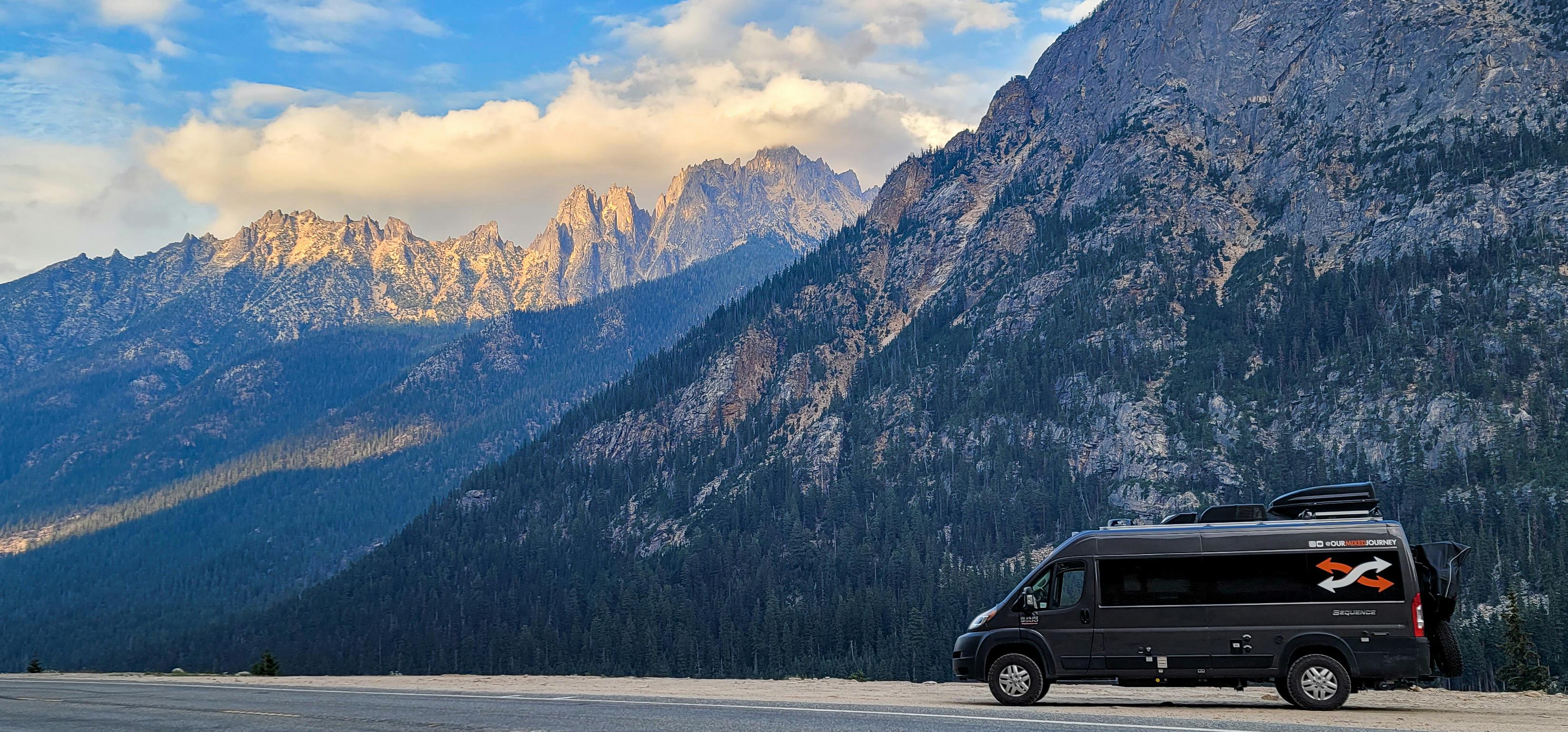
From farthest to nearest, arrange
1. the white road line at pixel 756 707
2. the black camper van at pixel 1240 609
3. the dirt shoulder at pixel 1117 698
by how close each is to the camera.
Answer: the black camper van at pixel 1240 609
the dirt shoulder at pixel 1117 698
the white road line at pixel 756 707

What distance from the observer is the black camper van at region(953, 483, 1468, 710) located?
27.7 meters

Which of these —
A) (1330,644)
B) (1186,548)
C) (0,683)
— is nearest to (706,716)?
(1186,548)

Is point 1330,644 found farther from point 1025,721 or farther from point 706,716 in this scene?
point 706,716

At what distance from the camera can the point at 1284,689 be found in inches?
1106

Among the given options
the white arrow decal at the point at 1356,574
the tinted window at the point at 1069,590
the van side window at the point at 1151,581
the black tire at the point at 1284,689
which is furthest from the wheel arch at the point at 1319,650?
the tinted window at the point at 1069,590

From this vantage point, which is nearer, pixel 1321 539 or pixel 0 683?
pixel 1321 539

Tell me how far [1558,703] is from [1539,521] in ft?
564

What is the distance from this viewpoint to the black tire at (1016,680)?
2912cm

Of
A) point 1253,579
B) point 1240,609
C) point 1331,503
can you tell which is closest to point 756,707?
point 1240,609

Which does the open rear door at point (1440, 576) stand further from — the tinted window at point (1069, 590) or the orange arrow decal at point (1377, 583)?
the tinted window at point (1069, 590)

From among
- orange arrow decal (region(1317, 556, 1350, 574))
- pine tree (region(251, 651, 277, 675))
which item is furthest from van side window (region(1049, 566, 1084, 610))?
pine tree (region(251, 651, 277, 675))

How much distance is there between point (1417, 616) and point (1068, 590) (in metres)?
8.21

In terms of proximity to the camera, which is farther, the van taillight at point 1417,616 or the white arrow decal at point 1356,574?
the white arrow decal at point 1356,574

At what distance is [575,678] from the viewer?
48906mm
